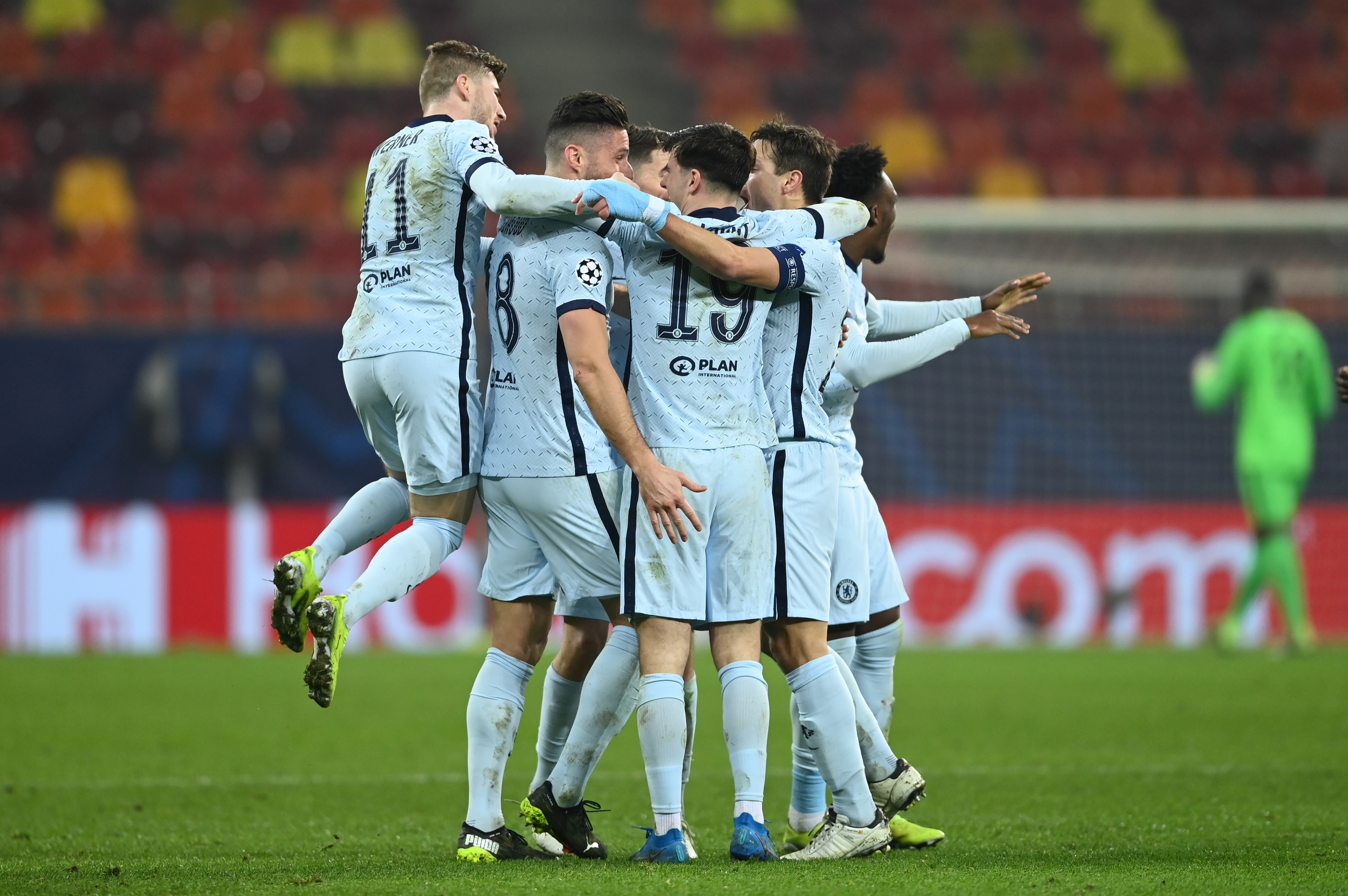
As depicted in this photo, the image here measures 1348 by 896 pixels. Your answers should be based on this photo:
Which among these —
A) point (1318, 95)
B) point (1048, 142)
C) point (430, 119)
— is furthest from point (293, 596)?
point (1318, 95)

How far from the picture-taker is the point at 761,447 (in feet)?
14.9

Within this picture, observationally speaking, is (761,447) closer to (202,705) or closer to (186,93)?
(202,705)

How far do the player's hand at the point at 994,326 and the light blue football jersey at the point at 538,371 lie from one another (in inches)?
53.3

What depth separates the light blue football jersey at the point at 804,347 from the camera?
4.67 meters

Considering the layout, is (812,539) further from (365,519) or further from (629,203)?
(365,519)

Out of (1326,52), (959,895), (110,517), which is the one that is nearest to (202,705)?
(110,517)

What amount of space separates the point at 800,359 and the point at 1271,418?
299 inches

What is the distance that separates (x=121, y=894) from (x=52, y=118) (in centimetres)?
1469

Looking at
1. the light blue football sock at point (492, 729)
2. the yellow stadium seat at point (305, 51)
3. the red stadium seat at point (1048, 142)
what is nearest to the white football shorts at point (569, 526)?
the light blue football sock at point (492, 729)

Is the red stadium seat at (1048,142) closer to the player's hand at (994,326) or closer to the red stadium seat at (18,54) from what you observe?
the red stadium seat at (18,54)

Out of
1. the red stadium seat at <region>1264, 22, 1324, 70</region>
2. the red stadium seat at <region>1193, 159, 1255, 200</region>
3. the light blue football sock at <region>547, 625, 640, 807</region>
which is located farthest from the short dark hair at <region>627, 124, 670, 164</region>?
the red stadium seat at <region>1264, 22, 1324, 70</region>

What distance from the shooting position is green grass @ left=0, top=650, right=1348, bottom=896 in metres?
4.08

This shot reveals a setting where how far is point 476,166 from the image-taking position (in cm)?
463

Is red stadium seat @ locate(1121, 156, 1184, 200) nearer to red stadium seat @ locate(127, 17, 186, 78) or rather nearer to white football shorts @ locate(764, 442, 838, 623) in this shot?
red stadium seat @ locate(127, 17, 186, 78)
